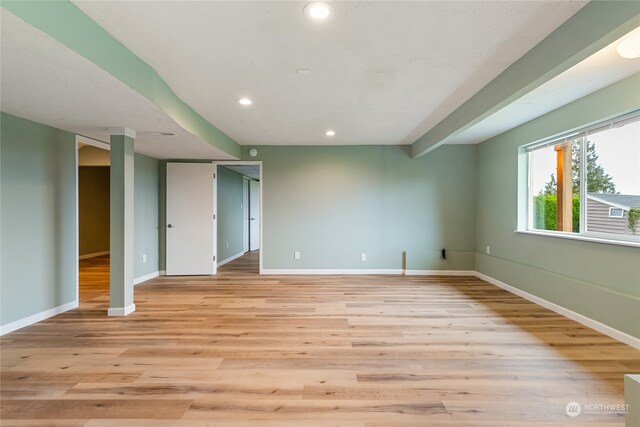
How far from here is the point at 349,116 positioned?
12.1 ft

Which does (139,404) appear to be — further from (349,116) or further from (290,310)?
(349,116)

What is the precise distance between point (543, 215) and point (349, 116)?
2906mm

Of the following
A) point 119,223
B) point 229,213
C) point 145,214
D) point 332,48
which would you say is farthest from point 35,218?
point 229,213

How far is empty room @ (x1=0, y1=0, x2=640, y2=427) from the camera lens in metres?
1.76

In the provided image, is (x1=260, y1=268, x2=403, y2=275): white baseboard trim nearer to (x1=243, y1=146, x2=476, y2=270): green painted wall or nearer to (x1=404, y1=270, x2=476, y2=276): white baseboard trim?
(x1=243, y1=146, x2=476, y2=270): green painted wall

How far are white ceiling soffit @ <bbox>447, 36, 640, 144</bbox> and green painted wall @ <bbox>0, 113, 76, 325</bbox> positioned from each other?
16.6 feet

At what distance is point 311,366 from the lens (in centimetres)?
223

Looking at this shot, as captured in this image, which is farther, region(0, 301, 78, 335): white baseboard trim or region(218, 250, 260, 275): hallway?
region(218, 250, 260, 275): hallway

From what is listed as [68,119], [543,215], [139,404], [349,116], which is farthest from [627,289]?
[68,119]

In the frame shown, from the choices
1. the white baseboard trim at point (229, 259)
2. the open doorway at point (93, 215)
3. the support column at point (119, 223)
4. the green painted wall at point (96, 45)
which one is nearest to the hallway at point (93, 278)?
the open doorway at point (93, 215)

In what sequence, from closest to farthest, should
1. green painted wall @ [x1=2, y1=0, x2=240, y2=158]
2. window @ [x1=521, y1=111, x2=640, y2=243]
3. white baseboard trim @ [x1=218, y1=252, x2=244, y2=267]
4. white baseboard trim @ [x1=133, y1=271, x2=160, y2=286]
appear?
green painted wall @ [x1=2, y1=0, x2=240, y2=158]
window @ [x1=521, y1=111, x2=640, y2=243]
white baseboard trim @ [x1=133, y1=271, x2=160, y2=286]
white baseboard trim @ [x1=218, y1=252, x2=244, y2=267]

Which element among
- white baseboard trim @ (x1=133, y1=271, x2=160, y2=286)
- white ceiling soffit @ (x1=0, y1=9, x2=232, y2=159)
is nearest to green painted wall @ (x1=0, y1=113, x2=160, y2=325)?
white ceiling soffit @ (x1=0, y1=9, x2=232, y2=159)

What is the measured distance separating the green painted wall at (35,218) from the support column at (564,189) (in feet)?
19.6

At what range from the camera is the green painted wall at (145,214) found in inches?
187
